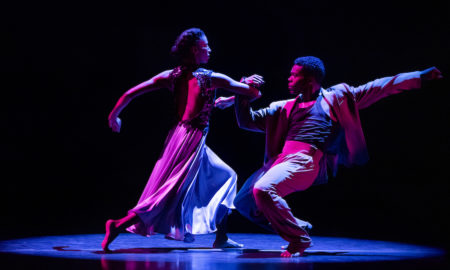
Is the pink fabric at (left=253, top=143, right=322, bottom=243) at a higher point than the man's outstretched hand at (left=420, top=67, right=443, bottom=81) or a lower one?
lower

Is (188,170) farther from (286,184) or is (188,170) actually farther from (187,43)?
(187,43)

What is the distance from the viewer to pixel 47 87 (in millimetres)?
5434

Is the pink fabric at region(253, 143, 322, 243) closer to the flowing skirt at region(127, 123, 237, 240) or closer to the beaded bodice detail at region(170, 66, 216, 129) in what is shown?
the flowing skirt at region(127, 123, 237, 240)

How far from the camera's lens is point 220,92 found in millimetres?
5680

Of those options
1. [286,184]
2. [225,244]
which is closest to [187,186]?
[225,244]

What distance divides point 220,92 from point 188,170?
2.49 metres

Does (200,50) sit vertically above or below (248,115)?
above

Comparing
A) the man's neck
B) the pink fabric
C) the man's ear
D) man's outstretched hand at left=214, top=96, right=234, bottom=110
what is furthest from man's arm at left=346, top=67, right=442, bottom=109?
Answer: the man's ear

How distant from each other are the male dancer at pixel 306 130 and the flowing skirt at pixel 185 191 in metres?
0.16

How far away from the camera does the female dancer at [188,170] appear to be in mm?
3207

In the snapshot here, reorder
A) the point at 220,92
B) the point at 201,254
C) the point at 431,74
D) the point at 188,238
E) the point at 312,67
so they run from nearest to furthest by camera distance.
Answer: the point at 201,254 → the point at 431,74 → the point at 188,238 → the point at 312,67 → the point at 220,92

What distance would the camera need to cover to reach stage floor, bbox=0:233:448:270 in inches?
104

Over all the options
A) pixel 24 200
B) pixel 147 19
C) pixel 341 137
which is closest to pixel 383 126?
pixel 341 137

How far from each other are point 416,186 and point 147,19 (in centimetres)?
326
